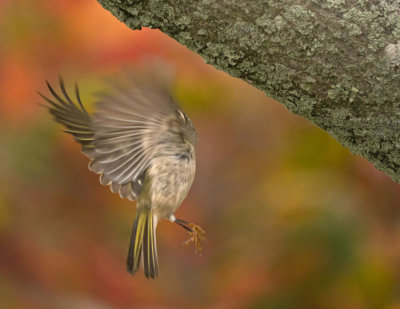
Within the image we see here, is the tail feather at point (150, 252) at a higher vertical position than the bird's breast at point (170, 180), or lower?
lower

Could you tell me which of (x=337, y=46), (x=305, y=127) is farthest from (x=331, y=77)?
(x=305, y=127)

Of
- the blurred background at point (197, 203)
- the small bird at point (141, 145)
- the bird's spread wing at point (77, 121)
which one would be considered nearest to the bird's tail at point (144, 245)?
the small bird at point (141, 145)

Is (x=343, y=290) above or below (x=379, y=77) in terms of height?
below

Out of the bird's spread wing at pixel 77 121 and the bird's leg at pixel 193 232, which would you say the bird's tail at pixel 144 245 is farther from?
the bird's spread wing at pixel 77 121

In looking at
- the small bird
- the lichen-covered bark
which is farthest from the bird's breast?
the lichen-covered bark

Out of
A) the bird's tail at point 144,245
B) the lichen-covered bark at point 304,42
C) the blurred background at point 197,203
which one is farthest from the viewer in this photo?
the blurred background at point 197,203

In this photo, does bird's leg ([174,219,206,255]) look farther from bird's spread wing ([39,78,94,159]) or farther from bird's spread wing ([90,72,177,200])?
bird's spread wing ([39,78,94,159])

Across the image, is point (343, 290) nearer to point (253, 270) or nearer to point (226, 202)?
point (253, 270)
